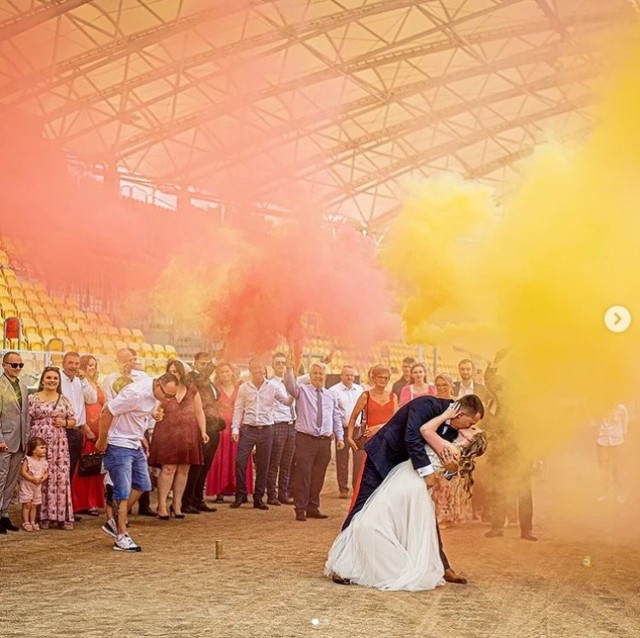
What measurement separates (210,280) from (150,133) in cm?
840

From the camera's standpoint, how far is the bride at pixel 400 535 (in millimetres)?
7820

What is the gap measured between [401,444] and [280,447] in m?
5.89

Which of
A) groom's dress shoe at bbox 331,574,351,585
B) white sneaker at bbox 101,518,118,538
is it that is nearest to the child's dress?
white sneaker at bbox 101,518,118,538

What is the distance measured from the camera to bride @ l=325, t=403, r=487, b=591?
25.7ft

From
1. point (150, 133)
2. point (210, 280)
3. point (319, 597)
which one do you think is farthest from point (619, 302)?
point (150, 133)

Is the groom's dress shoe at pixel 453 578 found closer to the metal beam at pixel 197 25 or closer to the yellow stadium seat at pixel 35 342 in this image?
the yellow stadium seat at pixel 35 342

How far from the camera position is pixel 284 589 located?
25.0 feet

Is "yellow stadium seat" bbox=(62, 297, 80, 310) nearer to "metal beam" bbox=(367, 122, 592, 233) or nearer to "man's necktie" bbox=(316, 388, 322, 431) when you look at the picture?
"man's necktie" bbox=(316, 388, 322, 431)

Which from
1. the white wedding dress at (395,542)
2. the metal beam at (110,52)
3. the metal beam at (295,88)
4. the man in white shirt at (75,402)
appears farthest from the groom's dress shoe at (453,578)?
the metal beam at (295,88)

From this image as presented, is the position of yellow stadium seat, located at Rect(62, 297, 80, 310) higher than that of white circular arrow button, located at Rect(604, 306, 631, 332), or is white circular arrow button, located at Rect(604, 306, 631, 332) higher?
yellow stadium seat, located at Rect(62, 297, 80, 310)

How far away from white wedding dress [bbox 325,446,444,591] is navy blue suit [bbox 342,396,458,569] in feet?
0.32

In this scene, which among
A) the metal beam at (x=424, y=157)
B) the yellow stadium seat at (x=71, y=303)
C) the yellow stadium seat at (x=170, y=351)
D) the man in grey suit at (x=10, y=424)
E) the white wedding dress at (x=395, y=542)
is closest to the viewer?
the white wedding dress at (x=395, y=542)

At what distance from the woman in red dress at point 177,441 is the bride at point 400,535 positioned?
4169 mm

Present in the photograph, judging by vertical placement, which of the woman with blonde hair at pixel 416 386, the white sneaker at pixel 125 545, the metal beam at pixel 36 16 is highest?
the metal beam at pixel 36 16
